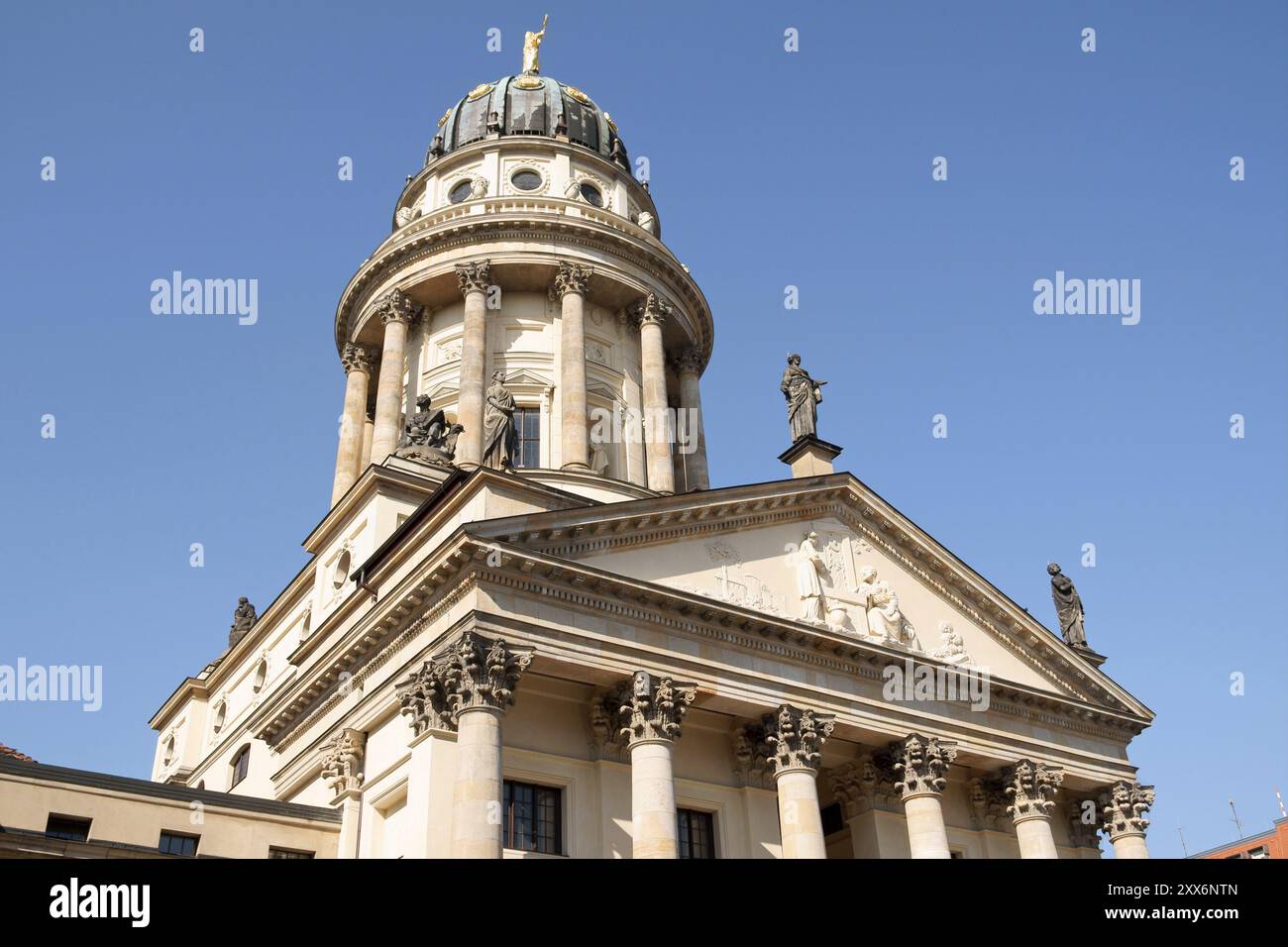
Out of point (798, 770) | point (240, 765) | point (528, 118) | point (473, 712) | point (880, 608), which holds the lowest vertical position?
point (798, 770)

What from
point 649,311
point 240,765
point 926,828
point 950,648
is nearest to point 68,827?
point 240,765

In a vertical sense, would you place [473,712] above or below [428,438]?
below

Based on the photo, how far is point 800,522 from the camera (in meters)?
28.1

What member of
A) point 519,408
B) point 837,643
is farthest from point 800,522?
point 519,408

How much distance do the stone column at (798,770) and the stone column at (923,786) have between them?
84.0 inches

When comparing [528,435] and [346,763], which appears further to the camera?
[528,435]

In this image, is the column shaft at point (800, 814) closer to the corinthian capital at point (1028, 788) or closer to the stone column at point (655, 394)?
the corinthian capital at point (1028, 788)

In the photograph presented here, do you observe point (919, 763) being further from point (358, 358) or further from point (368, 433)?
point (358, 358)

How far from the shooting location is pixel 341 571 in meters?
30.8

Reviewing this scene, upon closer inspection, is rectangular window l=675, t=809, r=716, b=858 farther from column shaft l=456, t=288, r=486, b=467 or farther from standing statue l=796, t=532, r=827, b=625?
column shaft l=456, t=288, r=486, b=467

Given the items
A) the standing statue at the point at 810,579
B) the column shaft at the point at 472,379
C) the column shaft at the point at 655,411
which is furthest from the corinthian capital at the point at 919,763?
the column shaft at the point at 472,379

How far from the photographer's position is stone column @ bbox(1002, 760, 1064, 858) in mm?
27469

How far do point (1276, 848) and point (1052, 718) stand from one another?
1562 inches

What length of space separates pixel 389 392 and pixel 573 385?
6.30 m
